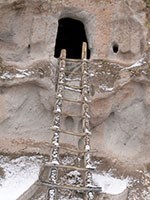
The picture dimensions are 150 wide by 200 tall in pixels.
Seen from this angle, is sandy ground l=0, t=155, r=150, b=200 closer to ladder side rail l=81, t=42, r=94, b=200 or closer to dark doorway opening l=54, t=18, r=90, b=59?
ladder side rail l=81, t=42, r=94, b=200

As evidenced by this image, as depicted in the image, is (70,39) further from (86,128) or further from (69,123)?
(86,128)

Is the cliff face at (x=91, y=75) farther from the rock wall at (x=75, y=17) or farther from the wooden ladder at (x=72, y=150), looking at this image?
the wooden ladder at (x=72, y=150)

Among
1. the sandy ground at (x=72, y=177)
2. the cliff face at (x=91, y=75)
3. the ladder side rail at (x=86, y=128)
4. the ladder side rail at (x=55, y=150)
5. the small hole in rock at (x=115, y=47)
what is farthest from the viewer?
the small hole in rock at (x=115, y=47)

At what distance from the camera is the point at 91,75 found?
7246mm

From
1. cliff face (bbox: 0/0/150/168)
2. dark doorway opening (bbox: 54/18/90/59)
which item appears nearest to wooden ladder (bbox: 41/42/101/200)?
cliff face (bbox: 0/0/150/168)

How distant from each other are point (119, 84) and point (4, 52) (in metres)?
1.92

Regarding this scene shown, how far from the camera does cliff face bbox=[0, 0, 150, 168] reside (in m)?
6.99

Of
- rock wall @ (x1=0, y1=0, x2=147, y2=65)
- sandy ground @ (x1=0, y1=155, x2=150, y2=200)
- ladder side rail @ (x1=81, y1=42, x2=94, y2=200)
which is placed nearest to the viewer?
ladder side rail @ (x1=81, y1=42, x2=94, y2=200)

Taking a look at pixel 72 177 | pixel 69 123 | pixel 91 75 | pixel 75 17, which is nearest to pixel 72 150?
pixel 72 177

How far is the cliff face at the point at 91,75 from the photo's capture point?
22.9 feet

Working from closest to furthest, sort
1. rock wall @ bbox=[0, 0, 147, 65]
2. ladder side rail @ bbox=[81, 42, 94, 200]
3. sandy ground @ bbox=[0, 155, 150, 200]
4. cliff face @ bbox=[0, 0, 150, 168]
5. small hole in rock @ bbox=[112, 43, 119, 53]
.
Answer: ladder side rail @ bbox=[81, 42, 94, 200] < sandy ground @ bbox=[0, 155, 150, 200] < cliff face @ bbox=[0, 0, 150, 168] < rock wall @ bbox=[0, 0, 147, 65] < small hole in rock @ bbox=[112, 43, 119, 53]

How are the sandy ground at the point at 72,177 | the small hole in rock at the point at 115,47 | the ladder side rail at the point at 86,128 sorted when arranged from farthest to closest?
the small hole in rock at the point at 115,47 < the sandy ground at the point at 72,177 < the ladder side rail at the point at 86,128

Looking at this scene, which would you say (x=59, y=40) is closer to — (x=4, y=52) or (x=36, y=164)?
(x=4, y=52)

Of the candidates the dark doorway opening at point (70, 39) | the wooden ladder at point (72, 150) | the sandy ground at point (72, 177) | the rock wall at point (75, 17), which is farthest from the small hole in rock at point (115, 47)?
the sandy ground at point (72, 177)
